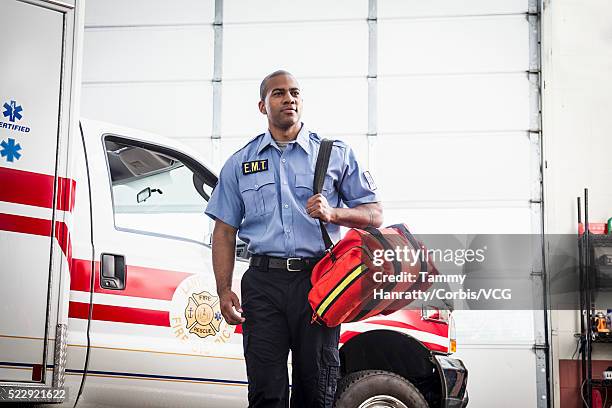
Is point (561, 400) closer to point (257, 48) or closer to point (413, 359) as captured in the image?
point (413, 359)

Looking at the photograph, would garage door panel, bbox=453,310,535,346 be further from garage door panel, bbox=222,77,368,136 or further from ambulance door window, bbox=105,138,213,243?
ambulance door window, bbox=105,138,213,243

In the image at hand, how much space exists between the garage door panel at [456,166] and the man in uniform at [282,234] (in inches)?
119

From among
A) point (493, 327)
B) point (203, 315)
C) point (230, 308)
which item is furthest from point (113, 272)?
point (493, 327)

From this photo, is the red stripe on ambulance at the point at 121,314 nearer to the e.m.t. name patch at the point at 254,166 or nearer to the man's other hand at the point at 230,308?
the man's other hand at the point at 230,308

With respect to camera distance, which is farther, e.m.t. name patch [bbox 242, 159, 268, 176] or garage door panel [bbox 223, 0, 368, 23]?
garage door panel [bbox 223, 0, 368, 23]

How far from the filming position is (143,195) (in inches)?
163

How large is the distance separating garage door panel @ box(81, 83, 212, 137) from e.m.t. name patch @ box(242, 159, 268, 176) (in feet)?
10.8

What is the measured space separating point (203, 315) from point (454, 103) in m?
3.02

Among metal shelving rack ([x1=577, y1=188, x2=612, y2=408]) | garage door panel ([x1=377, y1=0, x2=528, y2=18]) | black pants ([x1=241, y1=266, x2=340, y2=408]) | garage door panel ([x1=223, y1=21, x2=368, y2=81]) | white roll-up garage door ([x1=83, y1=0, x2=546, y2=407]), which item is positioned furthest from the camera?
garage door panel ([x1=223, y1=21, x2=368, y2=81])

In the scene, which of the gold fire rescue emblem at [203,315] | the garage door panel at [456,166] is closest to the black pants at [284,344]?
the gold fire rescue emblem at [203,315]

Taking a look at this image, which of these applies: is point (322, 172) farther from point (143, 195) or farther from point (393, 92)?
point (393, 92)

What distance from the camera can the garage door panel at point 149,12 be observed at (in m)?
6.51

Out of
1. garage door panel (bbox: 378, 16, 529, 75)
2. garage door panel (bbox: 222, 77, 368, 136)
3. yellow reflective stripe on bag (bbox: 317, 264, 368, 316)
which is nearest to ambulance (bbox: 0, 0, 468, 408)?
yellow reflective stripe on bag (bbox: 317, 264, 368, 316)

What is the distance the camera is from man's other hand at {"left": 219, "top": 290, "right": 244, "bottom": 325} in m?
3.02
